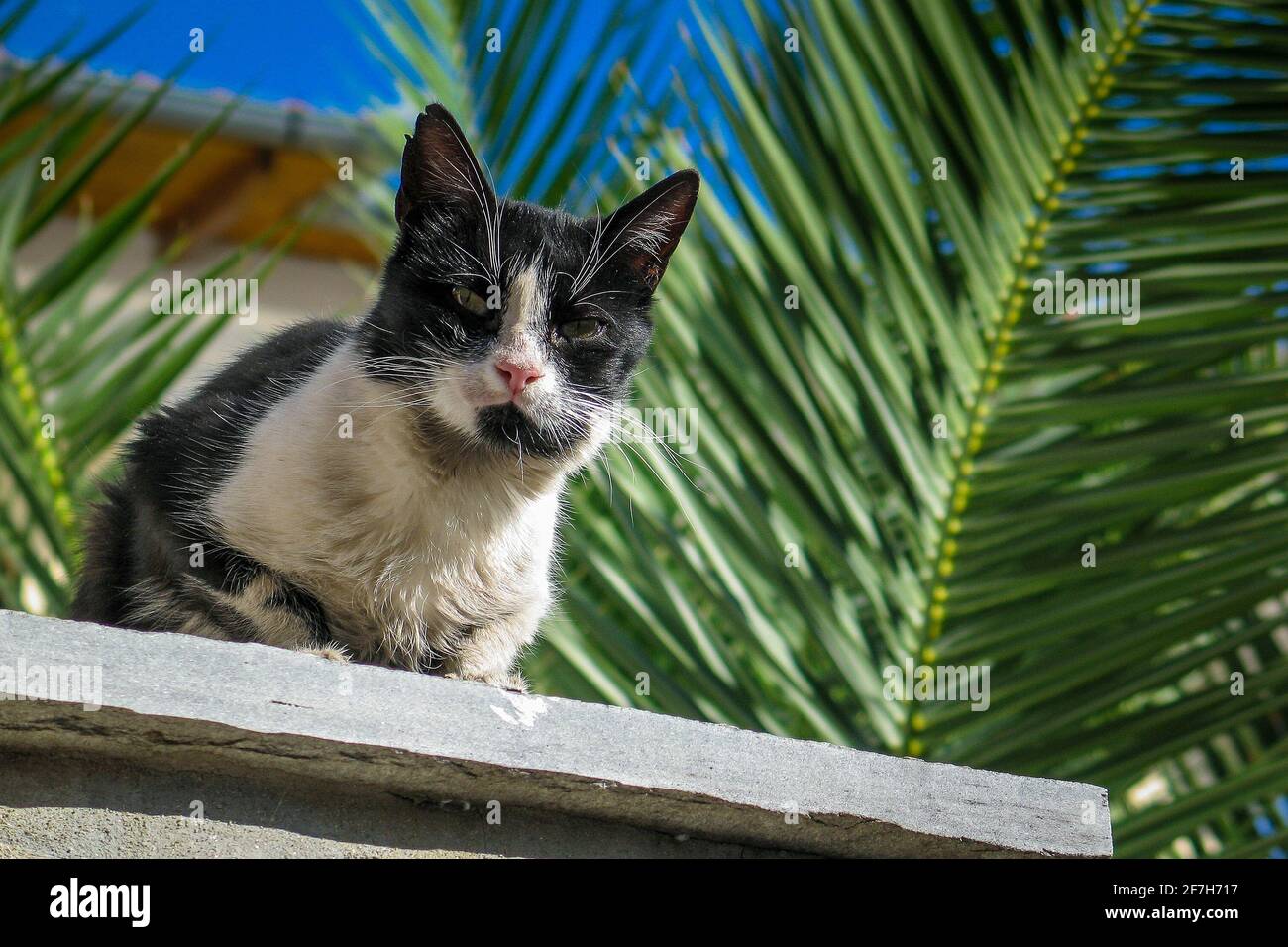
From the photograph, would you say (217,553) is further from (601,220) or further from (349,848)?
(601,220)

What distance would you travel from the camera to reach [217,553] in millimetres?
1434

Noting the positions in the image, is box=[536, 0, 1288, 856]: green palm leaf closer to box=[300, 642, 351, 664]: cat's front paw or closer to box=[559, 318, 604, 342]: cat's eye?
box=[559, 318, 604, 342]: cat's eye

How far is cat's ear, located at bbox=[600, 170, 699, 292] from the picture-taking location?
1.66 m

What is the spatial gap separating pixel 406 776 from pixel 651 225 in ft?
2.89

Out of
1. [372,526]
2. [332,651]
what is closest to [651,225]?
[372,526]

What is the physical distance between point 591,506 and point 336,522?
0.94m

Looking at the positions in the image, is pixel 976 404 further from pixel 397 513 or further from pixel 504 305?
pixel 397 513

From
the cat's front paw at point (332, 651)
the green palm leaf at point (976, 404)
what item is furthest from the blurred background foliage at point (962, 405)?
the cat's front paw at point (332, 651)

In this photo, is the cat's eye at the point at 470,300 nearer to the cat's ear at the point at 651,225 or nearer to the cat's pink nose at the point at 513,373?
the cat's pink nose at the point at 513,373

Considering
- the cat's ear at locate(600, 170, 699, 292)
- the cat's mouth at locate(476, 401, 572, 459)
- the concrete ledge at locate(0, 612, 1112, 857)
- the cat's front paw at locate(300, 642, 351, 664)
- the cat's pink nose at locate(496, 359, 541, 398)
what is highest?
the cat's ear at locate(600, 170, 699, 292)

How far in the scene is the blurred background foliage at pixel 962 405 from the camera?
1.87m

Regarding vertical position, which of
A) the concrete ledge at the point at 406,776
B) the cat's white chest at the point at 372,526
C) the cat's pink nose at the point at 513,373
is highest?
the cat's pink nose at the point at 513,373

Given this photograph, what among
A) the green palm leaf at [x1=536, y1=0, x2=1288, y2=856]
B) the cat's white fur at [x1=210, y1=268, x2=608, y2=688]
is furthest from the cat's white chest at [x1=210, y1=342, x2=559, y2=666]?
the green palm leaf at [x1=536, y1=0, x2=1288, y2=856]

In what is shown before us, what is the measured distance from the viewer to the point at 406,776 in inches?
44.7
